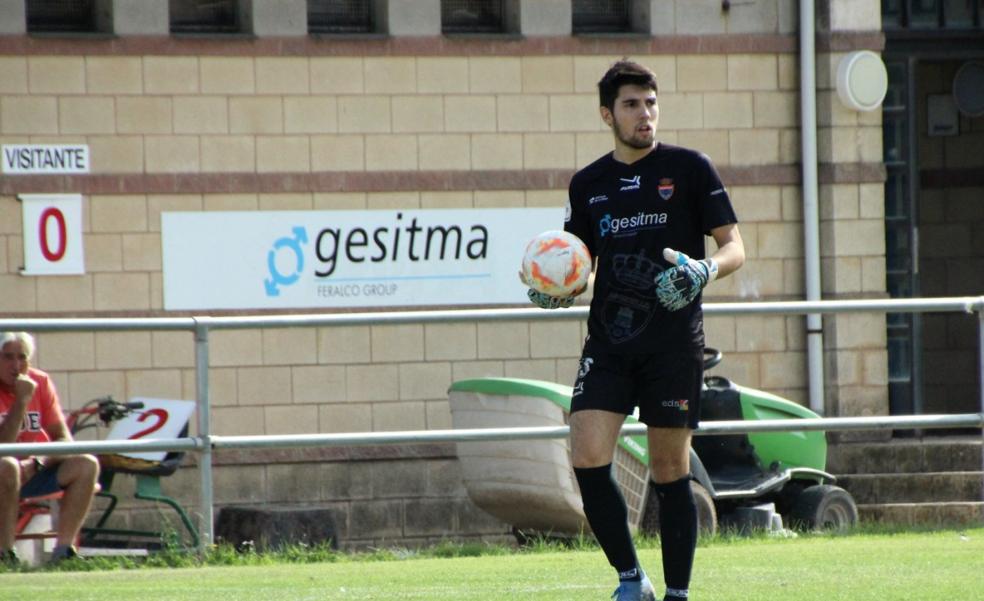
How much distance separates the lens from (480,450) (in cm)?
1155

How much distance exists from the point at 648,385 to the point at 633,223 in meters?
0.56

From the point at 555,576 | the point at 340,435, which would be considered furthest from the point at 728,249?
the point at 340,435

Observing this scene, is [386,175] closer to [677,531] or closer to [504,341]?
[504,341]

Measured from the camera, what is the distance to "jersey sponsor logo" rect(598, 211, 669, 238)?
6.41m

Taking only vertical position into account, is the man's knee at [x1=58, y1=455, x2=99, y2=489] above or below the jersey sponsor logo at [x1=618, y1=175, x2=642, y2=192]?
below

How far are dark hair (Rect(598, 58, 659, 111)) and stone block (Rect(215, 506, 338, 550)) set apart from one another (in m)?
5.74

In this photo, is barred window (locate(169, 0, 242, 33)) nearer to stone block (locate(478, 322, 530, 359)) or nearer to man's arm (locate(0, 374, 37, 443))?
stone block (locate(478, 322, 530, 359))

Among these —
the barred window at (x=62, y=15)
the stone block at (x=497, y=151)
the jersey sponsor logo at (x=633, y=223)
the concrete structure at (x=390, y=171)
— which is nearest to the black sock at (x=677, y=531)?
the jersey sponsor logo at (x=633, y=223)

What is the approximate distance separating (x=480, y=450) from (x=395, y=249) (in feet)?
11.3

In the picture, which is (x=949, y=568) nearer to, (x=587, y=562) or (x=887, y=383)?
(x=587, y=562)

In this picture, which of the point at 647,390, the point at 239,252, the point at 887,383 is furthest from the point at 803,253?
the point at 647,390

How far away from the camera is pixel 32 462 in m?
10.4

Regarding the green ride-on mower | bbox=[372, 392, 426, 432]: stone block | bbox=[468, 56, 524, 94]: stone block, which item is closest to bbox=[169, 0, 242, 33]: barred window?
bbox=[468, 56, 524, 94]: stone block

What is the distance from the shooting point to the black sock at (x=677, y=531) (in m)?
6.41
